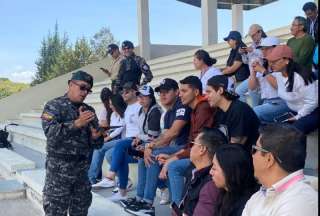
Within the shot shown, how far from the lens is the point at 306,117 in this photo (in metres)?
3.93

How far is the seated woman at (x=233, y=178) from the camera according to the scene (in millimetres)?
2570

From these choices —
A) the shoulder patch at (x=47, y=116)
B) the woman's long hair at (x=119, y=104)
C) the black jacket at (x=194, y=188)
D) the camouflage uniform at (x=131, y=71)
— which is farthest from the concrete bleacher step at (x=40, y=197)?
the camouflage uniform at (x=131, y=71)

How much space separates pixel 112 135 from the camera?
6.06 metres

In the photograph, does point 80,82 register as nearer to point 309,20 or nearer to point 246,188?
point 246,188

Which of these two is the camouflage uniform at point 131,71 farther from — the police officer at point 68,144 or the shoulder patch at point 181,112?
the police officer at point 68,144

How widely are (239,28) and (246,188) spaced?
48.2 feet

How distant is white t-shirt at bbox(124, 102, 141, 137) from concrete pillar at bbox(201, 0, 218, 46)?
7.23 meters

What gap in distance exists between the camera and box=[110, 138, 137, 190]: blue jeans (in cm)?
517

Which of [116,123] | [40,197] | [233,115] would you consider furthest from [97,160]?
[233,115]

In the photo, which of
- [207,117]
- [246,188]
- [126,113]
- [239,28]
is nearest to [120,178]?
[126,113]

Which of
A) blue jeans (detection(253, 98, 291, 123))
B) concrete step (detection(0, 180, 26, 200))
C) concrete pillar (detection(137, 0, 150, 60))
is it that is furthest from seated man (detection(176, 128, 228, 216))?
concrete pillar (detection(137, 0, 150, 60))

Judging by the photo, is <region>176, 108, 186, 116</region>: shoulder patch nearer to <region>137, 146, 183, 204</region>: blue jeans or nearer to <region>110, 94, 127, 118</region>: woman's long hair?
<region>137, 146, 183, 204</region>: blue jeans

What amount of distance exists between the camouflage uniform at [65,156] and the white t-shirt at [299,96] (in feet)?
5.82

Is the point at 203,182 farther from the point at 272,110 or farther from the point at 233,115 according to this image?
the point at 272,110
